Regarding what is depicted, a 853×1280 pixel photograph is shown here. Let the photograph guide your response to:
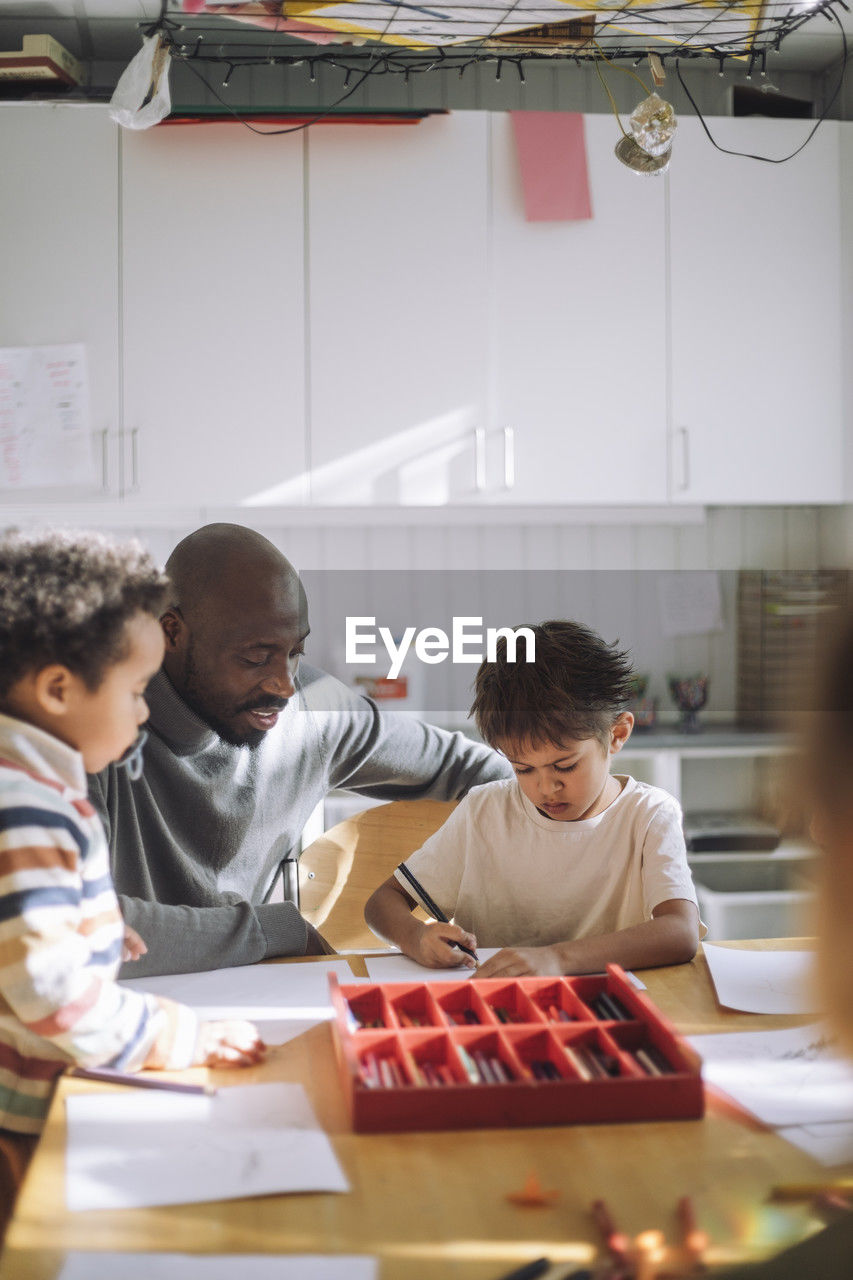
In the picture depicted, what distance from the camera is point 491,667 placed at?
4.77 ft

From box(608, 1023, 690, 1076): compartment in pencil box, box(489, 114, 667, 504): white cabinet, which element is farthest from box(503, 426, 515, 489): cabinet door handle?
box(608, 1023, 690, 1076): compartment in pencil box

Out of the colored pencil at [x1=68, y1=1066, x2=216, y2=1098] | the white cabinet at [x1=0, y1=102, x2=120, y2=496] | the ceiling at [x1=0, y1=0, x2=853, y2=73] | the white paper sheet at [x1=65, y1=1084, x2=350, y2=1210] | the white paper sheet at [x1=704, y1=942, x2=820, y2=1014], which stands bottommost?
the white paper sheet at [x1=704, y1=942, x2=820, y2=1014]

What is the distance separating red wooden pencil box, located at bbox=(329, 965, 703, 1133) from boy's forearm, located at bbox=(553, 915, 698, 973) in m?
0.15

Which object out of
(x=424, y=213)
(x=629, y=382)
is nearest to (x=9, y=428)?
(x=424, y=213)

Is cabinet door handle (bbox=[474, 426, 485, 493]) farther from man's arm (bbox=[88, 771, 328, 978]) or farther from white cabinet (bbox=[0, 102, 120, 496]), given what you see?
man's arm (bbox=[88, 771, 328, 978])

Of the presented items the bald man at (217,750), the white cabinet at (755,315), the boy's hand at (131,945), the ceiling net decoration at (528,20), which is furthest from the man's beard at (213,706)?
the white cabinet at (755,315)

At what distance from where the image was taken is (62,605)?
81cm

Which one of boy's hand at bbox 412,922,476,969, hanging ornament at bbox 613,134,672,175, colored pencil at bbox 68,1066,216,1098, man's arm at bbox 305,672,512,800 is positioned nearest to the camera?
colored pencil at bbox 68,1066,216,1098

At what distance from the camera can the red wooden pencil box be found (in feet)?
2.68

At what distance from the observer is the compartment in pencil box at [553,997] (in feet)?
3.21

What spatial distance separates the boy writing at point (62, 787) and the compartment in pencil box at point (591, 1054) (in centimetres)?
32

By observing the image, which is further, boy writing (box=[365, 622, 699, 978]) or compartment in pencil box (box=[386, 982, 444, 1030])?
boy writing (box=[365, 622, 699, 978])

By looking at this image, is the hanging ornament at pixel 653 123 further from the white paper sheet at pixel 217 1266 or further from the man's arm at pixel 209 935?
the white paper sheet at pixel 217 1266

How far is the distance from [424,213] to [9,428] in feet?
3.39
